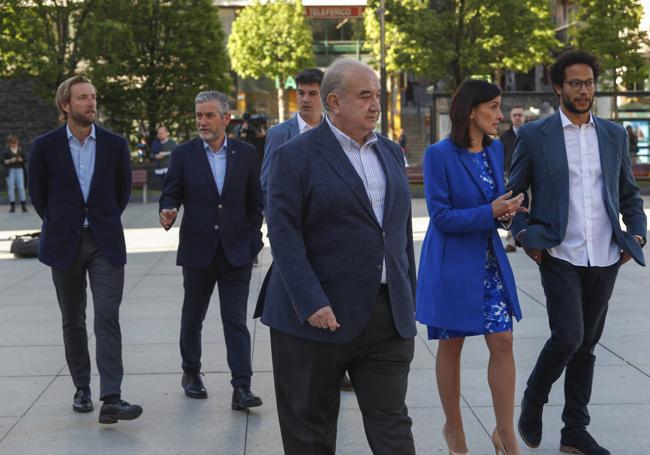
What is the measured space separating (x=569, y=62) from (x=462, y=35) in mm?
30617

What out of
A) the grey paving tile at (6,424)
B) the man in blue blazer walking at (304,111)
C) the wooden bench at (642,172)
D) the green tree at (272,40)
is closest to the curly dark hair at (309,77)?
the man in blue blazer walking at (304,111)

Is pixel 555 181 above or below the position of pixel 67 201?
above

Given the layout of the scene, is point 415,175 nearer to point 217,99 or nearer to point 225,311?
point 217,99

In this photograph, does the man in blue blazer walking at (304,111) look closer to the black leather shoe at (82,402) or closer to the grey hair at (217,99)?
the grey hair at (217,99)

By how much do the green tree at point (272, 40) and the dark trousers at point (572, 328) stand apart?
2182 inches

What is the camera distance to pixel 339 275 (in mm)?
4055

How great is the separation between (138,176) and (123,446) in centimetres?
2235

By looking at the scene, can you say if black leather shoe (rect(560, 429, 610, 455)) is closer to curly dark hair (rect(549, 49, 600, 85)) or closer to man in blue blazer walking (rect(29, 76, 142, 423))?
curly dark hair (rect(549, 49, 600, 85))

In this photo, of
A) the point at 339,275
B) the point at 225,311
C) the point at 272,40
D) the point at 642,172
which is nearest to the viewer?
the point at 339,275

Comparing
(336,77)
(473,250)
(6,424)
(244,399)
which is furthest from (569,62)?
(6,424)

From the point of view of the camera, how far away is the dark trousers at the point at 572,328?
5246 millimetres

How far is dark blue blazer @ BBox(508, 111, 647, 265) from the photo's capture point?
525 cm

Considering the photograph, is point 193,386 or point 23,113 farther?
point 23,113

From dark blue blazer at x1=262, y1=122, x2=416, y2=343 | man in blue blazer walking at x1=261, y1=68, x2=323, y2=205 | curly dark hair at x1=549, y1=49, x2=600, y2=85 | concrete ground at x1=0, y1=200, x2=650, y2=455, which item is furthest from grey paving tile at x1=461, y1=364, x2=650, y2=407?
dark blue blazer at x1=262, y1=122, x2=416, y2=343
